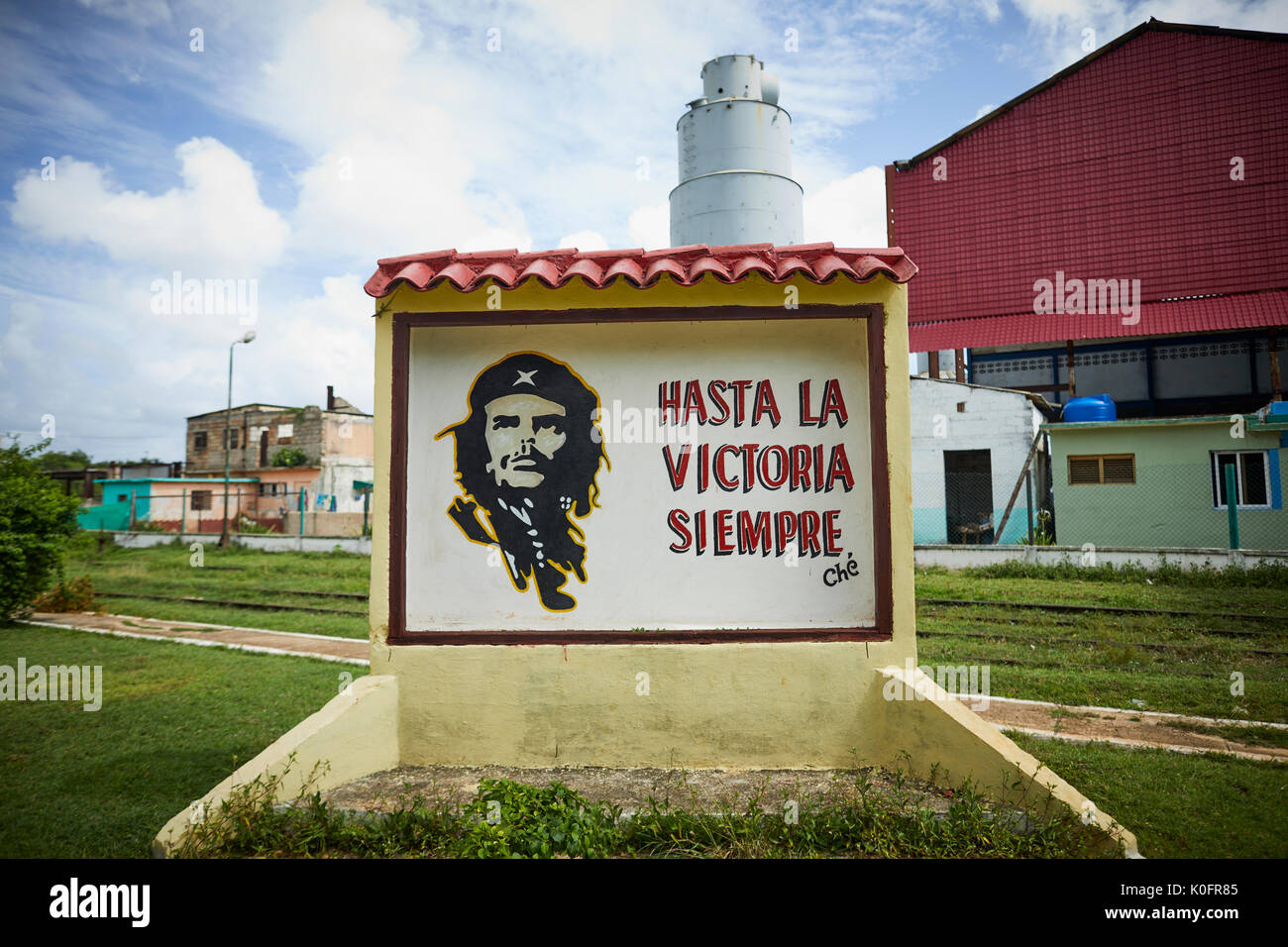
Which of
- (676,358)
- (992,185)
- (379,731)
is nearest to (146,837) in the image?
(379,731)

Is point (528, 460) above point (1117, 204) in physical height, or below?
below

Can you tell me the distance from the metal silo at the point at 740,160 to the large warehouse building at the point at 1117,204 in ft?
23.7

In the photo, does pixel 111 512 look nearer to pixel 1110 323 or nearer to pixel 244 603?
pixel 244 603

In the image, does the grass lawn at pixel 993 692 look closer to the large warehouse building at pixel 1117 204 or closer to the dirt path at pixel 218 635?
the dirt path at pixel 218 635

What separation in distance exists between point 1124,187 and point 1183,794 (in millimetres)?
18112

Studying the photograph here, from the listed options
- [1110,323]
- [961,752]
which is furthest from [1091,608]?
[1110,323]

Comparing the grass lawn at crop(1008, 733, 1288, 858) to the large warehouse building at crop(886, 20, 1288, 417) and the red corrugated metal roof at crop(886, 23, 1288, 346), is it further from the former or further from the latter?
the red corrugated metal roof at crop(886, 23, 1288, 346)

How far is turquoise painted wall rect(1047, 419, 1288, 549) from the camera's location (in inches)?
599

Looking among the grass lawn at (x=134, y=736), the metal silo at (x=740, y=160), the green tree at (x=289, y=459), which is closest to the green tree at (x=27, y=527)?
the grass lawn at (x=134, y=736)

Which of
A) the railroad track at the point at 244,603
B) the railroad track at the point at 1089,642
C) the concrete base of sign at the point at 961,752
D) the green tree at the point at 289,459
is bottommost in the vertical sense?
the railroad track at the point at 1089,642

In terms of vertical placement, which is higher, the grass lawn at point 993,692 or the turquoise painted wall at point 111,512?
the turquoise painted wall at point 111,512

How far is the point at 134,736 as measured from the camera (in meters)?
6.20

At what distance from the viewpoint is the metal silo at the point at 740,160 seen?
13227 mm
